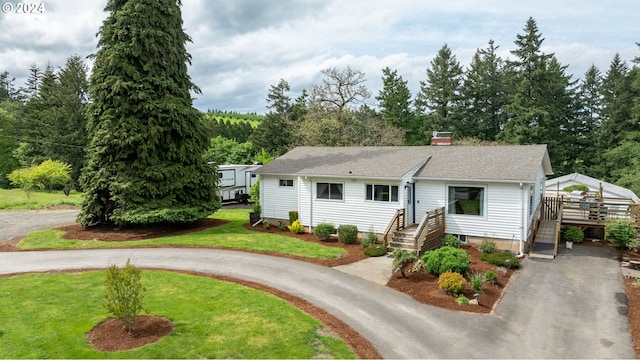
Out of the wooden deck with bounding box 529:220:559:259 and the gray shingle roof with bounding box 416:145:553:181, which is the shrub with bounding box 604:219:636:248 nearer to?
the wooden deck with bounding box 529:220:559:259

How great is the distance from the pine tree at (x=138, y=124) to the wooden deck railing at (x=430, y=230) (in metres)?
12.3

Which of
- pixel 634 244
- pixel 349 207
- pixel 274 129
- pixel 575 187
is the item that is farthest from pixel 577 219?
pixel 274 129

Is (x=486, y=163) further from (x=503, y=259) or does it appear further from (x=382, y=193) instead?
(x=503, y=259)

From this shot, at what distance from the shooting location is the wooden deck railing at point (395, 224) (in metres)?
17.0

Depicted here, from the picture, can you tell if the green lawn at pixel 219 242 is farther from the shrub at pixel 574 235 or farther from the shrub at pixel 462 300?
the shrub at pixel 574 235

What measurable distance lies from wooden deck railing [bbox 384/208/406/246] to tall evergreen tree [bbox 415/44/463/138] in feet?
111

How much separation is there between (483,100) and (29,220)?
47.9m

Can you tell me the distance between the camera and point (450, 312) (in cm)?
1084

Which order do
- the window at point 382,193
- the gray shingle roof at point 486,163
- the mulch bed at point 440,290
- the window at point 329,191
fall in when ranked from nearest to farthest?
the mulch bed at point 440,290 < the gray shingle roof at point 486,163 < the window at point 382,193 < the window at point 329,191

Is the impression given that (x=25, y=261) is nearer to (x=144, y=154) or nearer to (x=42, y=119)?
Result: (x=144, y=154)

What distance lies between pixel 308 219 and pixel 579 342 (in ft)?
45.0

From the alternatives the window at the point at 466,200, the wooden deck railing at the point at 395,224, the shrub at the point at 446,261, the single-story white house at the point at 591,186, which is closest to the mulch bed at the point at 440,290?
the shrub at the point at 446,261

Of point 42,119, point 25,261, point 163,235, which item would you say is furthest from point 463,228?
point 42,119

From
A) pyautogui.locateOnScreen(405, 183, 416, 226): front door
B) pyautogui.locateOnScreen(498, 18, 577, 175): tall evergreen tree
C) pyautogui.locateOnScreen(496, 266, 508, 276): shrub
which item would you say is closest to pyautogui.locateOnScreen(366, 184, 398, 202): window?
pyautogui.locateOnScreen(405, 183, 416, 226): front door
